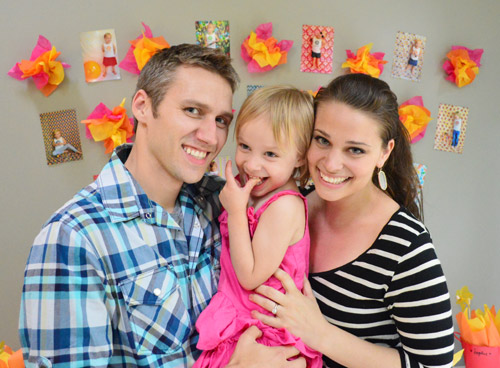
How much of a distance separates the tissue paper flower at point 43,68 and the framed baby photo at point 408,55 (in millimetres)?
1942

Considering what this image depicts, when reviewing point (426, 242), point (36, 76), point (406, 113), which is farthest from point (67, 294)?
point (406, 113)

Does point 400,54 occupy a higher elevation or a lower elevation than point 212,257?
higher

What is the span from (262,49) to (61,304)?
1.75m

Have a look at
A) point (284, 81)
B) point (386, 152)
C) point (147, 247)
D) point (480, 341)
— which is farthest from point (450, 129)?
point (147, 247)

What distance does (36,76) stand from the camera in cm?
221

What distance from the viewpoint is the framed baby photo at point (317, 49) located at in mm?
2580

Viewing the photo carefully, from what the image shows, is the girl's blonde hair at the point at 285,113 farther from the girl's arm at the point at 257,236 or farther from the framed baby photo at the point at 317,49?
the framed baby photo at the point at 317,49

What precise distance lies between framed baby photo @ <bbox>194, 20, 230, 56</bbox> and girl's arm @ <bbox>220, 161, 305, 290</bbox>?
1276 mm

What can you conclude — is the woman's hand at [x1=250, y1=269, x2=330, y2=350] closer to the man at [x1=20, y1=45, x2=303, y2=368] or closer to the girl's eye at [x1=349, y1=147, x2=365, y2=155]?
the man at [x1=20, y1=45, x2=303, y2=368]

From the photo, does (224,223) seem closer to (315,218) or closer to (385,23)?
(315,218)

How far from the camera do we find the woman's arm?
141 centimetres

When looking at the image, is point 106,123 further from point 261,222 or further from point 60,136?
point 261,222

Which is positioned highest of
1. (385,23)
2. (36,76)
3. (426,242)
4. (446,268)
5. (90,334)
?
(385,23)

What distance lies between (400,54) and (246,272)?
198 centimetres
